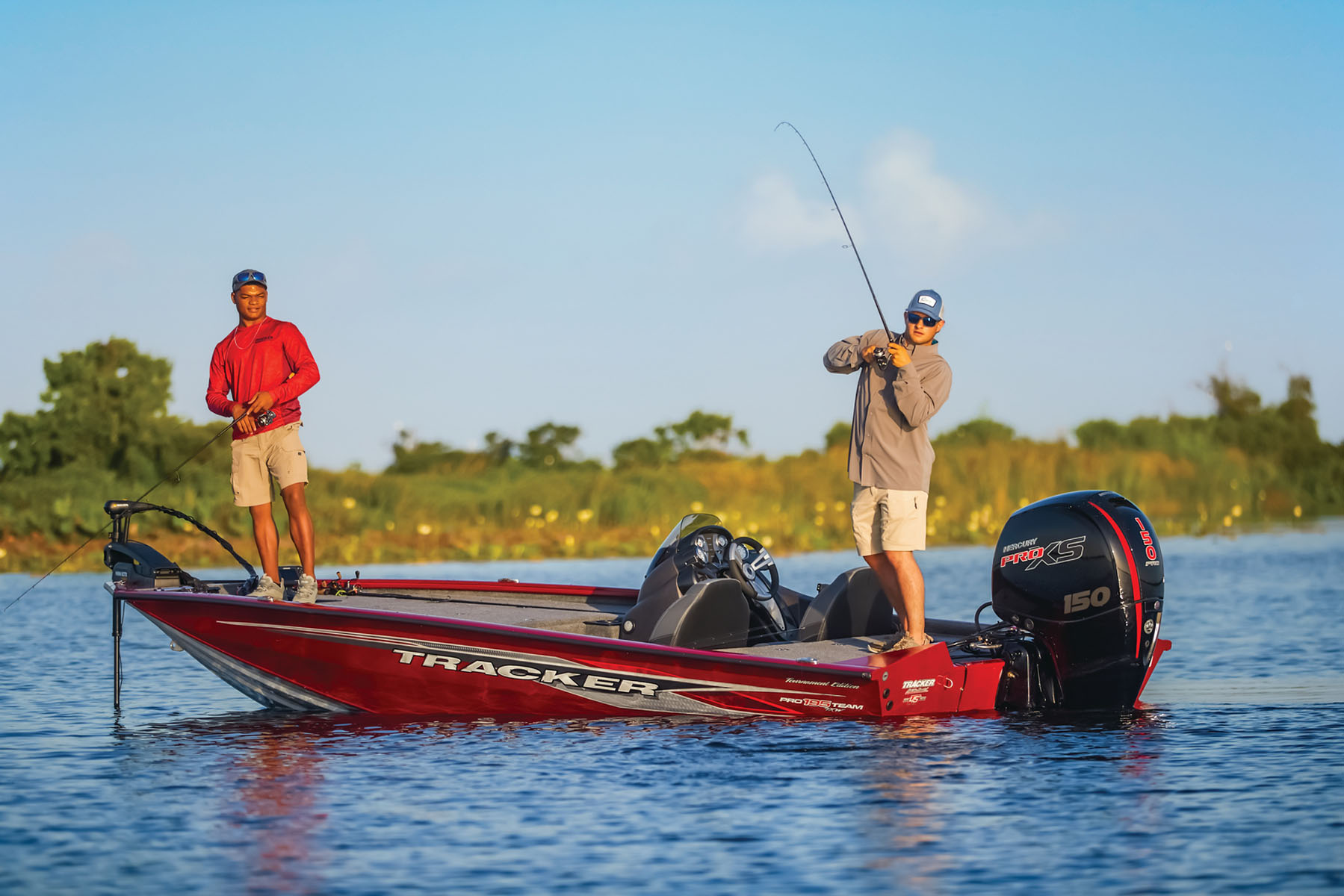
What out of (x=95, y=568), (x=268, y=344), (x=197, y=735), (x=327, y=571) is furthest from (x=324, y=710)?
(x=95, y=568)

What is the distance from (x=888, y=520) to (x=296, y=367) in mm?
3386

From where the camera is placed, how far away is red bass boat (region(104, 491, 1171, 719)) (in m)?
7.50

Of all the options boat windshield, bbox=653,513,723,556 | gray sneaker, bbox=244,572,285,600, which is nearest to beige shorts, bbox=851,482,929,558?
boat windshield, bbox=653,513,723,556

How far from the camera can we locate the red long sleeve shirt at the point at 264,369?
26.6ft

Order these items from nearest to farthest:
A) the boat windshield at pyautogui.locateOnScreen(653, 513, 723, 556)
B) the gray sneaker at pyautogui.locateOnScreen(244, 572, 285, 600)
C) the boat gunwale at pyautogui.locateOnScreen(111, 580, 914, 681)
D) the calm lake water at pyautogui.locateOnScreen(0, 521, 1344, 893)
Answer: the calm lake water at pyautogui.locateOnScreen(0, 521, 1344, 893)
the boat gunwale at pyautogui.locateOnScreen(111, 580, 914, 681)
the gray sneaker at pyautogui.locateOnScreen(244, 572, 285, 600)
the boat windshield at pyautogui.locateOnScreen(653, 513, 723, 556)

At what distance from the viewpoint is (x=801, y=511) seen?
26.6m

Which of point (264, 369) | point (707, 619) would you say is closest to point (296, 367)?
point (264, 369)

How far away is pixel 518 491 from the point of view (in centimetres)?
2630

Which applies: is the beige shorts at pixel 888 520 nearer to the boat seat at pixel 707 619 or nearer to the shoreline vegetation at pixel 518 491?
the boat seat at pixel 707 619

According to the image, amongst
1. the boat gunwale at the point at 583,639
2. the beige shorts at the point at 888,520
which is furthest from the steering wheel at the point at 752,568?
the beige shorts at the point at 888,520

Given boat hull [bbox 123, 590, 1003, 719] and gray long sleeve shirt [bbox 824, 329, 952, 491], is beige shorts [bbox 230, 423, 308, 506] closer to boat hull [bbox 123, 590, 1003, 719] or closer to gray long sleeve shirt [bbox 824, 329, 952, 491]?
boat hull [bbox 123, 590, 1003, 719]

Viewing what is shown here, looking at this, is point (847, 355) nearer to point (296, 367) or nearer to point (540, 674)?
point (540, 674)

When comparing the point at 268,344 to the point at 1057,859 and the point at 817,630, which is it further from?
the point at 1057,859

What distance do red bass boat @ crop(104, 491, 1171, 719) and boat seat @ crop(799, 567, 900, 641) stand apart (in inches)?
0.5
